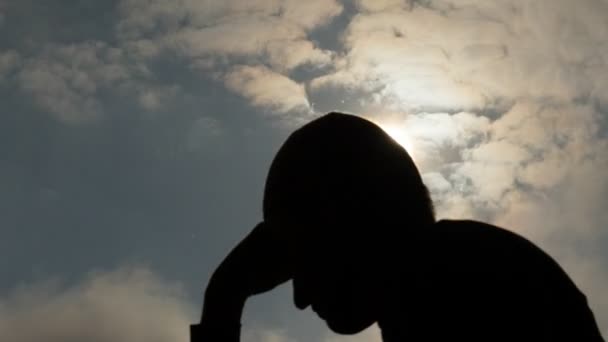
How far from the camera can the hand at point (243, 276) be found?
462 centimetres

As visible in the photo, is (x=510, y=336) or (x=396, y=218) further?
(x=396, y=218)

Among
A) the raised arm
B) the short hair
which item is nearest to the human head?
the short hair

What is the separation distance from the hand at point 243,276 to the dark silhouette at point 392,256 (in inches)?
18.5

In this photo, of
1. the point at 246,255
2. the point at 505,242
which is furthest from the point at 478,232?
the point at 246,255

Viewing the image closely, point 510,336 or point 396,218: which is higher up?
point 396,218

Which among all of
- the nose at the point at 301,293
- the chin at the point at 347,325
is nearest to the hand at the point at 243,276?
the nose at the point at 301,293

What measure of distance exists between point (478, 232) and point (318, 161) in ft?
2.76

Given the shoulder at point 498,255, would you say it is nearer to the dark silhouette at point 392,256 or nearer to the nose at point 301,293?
the dark silhouette at point 392,256

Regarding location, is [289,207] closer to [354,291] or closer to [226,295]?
[354,291]

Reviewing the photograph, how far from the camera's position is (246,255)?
4.71 m

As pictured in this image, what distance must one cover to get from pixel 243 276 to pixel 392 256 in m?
1.26

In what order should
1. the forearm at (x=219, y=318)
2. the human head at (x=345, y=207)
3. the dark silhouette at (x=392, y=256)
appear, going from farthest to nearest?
the forearm at (x=219, y=318)
the human head at (x=345, y=207)
the dark silhouette at (x=392, y=256)

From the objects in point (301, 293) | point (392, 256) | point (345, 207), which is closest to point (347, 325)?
point (301, 293)

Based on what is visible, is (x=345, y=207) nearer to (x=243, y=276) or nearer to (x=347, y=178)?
→ (x=347, y=178)
